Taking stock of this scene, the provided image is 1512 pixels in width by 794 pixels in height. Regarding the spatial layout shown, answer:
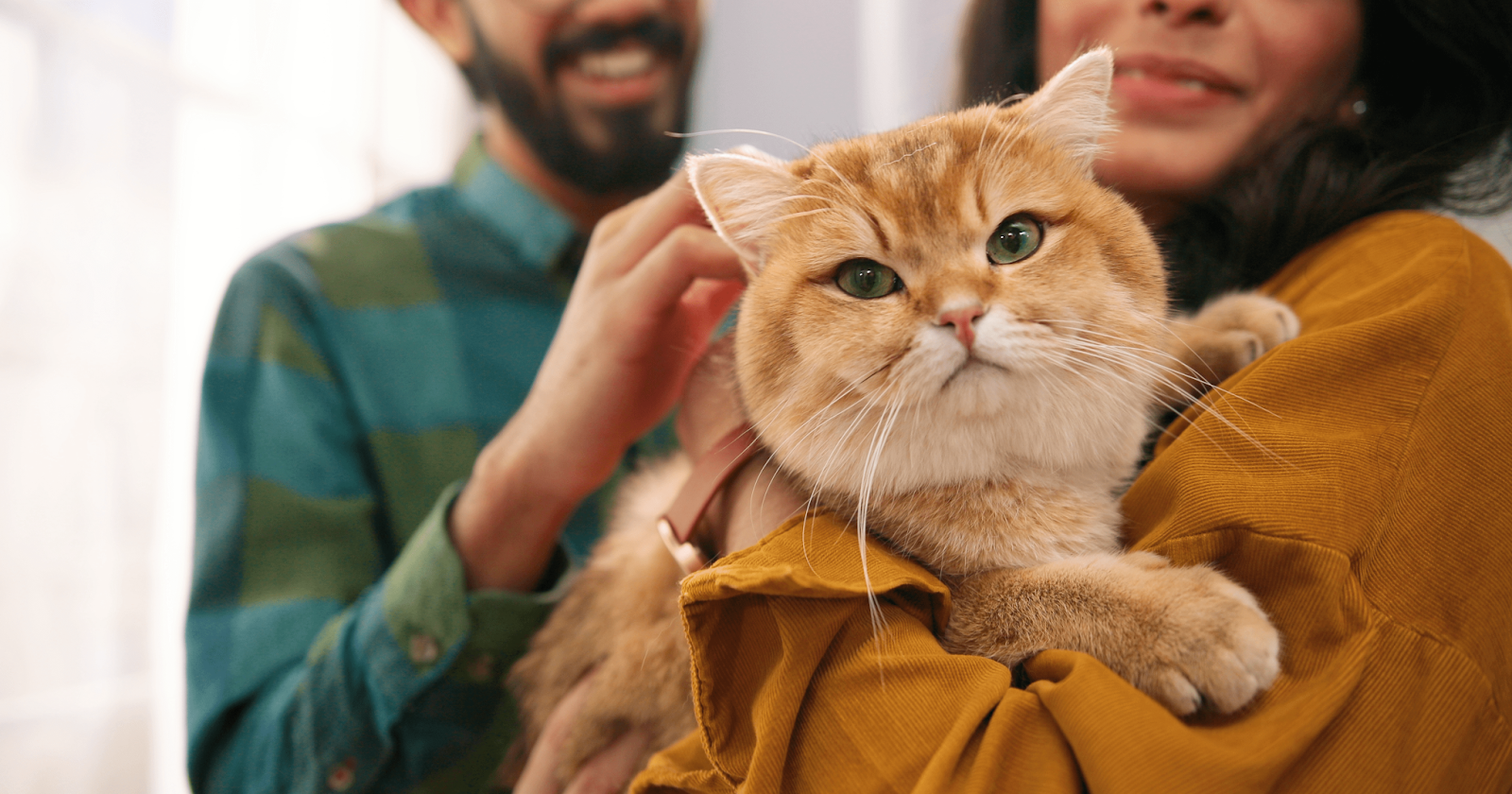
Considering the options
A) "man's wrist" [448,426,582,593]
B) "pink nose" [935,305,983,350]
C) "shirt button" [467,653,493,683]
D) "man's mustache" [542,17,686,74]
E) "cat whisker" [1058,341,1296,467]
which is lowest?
"shirt button" [467,653,493,683]

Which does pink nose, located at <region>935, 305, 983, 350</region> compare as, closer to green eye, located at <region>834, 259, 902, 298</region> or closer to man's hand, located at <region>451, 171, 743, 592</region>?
green eye, located at <region>834, 259, 902, 298</region>

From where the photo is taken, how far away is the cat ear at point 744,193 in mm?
940

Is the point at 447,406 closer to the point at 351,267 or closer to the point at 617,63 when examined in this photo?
the point at 351,267

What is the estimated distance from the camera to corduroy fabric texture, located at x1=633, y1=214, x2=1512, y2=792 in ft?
1.91

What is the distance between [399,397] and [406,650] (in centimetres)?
58

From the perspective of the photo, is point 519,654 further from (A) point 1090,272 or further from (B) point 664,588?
(A) point 1090,272

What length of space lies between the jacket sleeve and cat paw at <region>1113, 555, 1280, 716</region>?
0.91 metres

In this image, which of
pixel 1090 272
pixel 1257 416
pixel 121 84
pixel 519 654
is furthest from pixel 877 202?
pixel 121 84

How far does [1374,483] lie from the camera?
2.14 feet

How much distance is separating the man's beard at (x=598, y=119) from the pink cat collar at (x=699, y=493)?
106 centimetres

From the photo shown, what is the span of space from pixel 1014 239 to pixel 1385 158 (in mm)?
653

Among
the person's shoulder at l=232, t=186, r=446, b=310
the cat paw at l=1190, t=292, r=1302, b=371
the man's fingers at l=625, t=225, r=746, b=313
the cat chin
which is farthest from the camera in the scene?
the person's shoulder at l=232, t=186, r=446, b=310

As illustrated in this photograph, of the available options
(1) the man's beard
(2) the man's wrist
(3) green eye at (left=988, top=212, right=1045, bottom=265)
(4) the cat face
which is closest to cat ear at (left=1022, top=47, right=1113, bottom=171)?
(4) the cat face

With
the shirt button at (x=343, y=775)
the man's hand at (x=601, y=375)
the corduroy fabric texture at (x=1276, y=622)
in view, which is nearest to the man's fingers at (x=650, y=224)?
the man's hand at (x=601, y=375)
